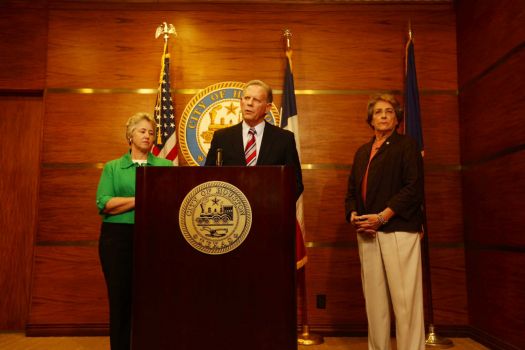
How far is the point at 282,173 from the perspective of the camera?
1.51 m

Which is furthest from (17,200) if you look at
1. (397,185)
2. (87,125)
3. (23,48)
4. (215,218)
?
(397,185)

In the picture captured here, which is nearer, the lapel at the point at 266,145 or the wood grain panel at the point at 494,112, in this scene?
the lapel at the point at 266,145

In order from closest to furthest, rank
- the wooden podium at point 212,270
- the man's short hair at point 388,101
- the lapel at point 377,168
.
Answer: the wooden podium at point 212,270, the lapel at point 377,168, the man's short hair at point 388,101

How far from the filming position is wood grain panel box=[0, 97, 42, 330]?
3.65m

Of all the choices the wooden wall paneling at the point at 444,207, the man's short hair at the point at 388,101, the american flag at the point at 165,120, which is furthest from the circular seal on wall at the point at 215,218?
the wooden wall paneling at the point at 444,207

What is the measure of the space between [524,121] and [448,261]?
4.19ft

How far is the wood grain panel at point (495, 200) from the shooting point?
9.08ft

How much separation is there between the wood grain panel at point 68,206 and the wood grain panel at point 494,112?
9.51ft

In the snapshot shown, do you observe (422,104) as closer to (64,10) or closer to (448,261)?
(448,261)

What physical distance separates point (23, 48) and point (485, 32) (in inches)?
141

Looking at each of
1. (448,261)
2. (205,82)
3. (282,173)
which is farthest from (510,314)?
(205,82)

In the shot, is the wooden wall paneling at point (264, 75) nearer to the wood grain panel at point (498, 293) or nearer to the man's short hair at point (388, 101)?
the wood grain panel at point (498, 293)

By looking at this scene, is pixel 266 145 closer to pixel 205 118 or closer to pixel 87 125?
pixel 205 118

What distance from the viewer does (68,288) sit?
3445 mm
